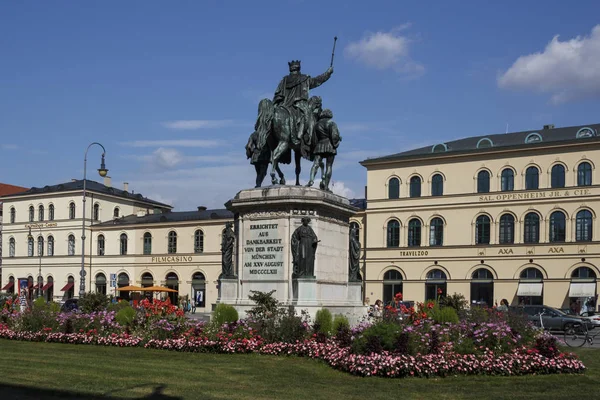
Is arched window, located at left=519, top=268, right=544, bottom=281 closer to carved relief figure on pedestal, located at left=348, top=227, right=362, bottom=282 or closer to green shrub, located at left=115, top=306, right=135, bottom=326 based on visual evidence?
carved relief figure on pedestal, located at left=348, top=227, right=362, bottom=282

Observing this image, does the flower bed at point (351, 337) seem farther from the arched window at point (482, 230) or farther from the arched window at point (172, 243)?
the arched window at point (172, 243)

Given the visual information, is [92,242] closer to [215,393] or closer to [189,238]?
[189,238]

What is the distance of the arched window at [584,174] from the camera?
2438 inches

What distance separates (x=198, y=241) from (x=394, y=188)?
19.6 meters

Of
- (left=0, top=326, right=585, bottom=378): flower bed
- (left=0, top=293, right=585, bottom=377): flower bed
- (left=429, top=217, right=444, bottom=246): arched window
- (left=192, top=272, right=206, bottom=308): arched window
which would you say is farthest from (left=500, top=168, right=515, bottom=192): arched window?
(left=0, top=326, right=585, bottom=378): flower bed

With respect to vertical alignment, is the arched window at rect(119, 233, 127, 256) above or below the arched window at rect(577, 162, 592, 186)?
below

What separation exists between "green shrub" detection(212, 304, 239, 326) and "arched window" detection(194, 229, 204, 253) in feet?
187

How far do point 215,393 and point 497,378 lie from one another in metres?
5.43

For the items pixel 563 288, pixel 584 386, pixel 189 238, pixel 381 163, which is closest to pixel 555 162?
pixel 563 288

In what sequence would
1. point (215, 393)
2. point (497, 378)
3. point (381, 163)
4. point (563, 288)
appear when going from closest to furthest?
point (215, 393), point (497, 378), point (563, 288), point (381, 163)

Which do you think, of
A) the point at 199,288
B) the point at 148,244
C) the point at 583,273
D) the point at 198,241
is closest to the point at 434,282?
the point at 583,273

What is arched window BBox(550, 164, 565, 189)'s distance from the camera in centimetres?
6302

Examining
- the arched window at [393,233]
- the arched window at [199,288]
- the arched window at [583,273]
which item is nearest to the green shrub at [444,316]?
the arched window at [583,273]

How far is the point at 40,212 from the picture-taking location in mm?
87062
